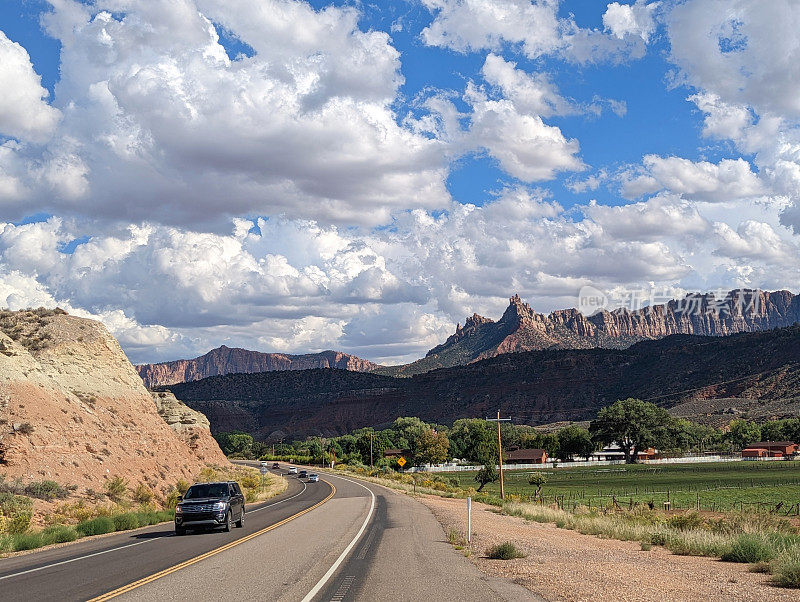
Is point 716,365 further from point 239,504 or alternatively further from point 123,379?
point 239,504

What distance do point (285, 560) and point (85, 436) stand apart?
28726 millimetres

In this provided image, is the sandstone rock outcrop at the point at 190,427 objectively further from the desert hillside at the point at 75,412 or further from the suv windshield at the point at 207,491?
the suv windshield at the point at 207,491

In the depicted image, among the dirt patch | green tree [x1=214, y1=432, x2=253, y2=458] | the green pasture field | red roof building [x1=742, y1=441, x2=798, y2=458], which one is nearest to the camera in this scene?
the dirt patch

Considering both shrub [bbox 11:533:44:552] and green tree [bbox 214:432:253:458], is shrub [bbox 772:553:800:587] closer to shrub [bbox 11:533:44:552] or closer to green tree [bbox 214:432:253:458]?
shrub [bbox 11:533:44:552]

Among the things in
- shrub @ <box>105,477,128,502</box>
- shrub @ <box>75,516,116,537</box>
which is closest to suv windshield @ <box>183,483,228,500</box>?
shrub @ <box>75,516,116,537</box>

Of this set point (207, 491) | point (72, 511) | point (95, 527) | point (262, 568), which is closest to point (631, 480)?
point (72, 511)

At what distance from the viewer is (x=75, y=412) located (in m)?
42.7

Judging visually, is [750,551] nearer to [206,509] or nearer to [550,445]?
[206,509]

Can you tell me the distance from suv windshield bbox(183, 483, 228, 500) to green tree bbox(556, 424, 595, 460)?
403ft

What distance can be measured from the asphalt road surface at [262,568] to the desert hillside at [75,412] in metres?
13.6

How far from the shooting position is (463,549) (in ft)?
63.2

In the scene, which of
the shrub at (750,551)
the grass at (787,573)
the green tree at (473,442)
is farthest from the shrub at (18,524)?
the green tree at (473,442)

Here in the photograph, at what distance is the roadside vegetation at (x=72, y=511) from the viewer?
2369 cm

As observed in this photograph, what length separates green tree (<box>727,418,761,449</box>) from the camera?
452 ft
